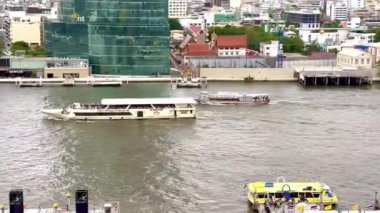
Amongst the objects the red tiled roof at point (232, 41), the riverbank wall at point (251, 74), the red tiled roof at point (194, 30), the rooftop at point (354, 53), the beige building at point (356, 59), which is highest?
the red tiled roof at point (194, 30)

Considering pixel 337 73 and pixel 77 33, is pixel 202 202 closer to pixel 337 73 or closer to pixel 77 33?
pixel 337 73

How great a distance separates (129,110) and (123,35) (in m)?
5.46

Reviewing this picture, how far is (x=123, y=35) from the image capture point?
17375 mm

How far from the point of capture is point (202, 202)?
24.8 ft

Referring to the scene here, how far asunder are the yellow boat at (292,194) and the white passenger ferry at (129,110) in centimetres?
495

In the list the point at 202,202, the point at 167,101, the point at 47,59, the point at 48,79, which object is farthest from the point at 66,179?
the point at 47,59

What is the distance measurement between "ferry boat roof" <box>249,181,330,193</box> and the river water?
245 millimetres

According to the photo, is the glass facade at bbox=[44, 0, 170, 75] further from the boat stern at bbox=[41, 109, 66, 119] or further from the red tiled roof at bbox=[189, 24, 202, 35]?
the red tiled roof at bbox=[189, 24, 202, 35]

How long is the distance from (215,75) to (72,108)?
19.4 feet

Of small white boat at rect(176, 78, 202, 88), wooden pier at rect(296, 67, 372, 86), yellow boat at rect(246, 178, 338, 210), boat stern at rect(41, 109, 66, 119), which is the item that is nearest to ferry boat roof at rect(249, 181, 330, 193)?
yellow boat at rect(246, 178, 338, 210)

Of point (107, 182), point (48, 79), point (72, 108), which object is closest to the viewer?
point (107, 182)

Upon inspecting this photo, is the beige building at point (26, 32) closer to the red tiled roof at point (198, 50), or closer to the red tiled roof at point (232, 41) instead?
the red tiled roof at point (198, 50)

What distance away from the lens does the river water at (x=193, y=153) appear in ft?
25.8

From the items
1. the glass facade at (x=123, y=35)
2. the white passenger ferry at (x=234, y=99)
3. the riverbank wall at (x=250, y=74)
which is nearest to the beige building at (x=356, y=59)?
the riverbank wall at (x=250, y=74)
